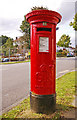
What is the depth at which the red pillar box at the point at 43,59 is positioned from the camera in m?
2.72

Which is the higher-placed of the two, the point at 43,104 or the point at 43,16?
the point at 43,16

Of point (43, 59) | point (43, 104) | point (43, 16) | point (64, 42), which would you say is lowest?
point (43, 104)

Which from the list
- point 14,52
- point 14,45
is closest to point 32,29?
point 14,52

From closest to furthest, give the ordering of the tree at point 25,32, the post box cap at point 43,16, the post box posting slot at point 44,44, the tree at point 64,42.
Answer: the post box cap at point 43,16, the post box posting slot at point 44,44, the tree at point 25,32, the tree at point 64,42

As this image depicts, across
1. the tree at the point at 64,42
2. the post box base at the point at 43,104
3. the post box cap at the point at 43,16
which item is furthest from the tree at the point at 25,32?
the post box base at the point at 43,104

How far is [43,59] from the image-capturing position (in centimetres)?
276

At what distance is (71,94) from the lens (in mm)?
4145

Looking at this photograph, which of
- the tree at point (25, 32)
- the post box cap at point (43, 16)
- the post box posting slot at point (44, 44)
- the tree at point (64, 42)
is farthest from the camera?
the tree at point (64, 42)

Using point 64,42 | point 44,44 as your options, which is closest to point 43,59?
point 44,44

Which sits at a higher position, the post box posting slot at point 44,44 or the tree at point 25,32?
the tree at point 25,32

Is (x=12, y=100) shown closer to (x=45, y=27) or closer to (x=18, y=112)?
(x=18, y=112)

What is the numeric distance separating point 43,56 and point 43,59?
7cm

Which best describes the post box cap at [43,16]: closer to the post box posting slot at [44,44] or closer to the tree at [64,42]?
the post box posting slot at [44,44]

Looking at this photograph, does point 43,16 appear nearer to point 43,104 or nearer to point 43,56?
point 43,56
